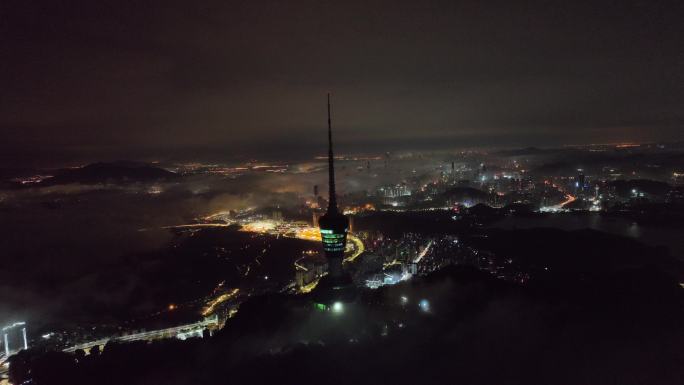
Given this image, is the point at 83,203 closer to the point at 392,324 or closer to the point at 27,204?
the point at 27,204

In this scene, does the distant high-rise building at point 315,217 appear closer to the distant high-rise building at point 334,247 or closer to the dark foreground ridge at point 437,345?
the distant high-rise building at point 334,247

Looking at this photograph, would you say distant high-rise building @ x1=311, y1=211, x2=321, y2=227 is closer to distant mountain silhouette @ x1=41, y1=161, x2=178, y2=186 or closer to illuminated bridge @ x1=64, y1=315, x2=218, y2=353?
distant mountain silhouette @ x1=41, y1=161, x2=178, y2=186

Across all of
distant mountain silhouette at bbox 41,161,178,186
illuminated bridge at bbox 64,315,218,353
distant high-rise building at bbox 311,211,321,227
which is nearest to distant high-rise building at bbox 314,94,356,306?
illuminated bridge at bbox 64,315,218,353

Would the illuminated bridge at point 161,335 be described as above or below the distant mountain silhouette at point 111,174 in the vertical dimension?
below

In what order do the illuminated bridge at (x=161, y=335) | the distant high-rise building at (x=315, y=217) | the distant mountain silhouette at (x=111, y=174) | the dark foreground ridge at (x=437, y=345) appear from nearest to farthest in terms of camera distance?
1. the dark foreground ridge at (x=437, y=345)
2. the illuminated bridge at (x=161, y=335)
3. the distant mountain silhouette at (x=111, y=174)
4. the distant high-rise building at (x=315, y=217)

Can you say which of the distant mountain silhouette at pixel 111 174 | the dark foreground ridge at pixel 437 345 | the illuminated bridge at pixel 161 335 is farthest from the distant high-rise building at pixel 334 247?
the distant mountain silhouette at pixel 111 174

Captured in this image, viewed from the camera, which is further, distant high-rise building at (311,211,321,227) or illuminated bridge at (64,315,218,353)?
distant high-rise building at (311,211,321,227)
